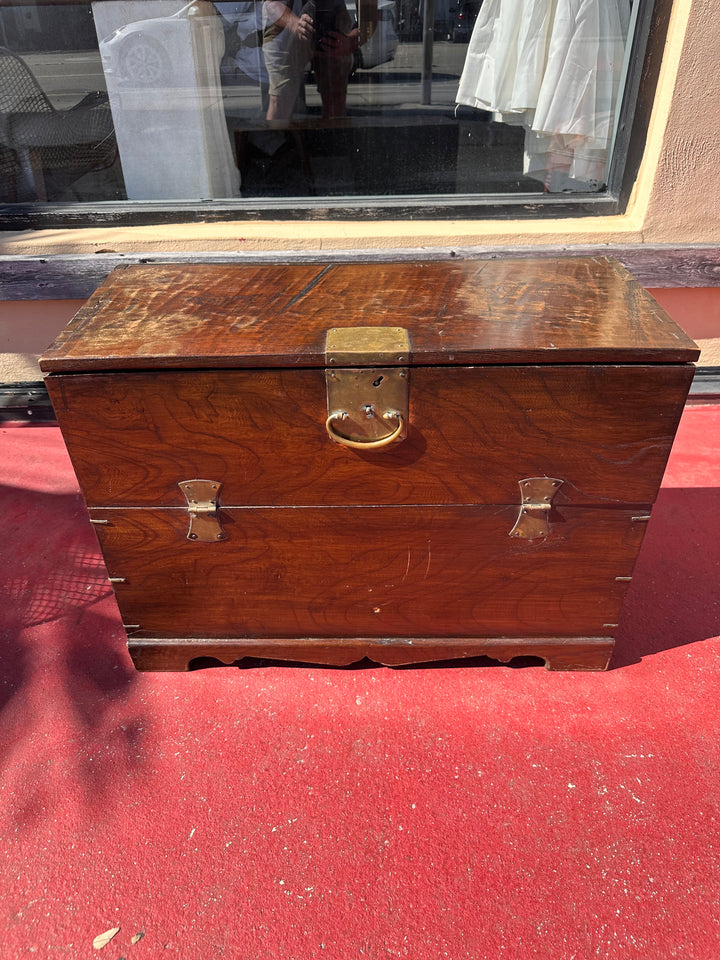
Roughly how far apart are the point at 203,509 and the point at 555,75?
2198 mm

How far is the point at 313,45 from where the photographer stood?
8.24 feet

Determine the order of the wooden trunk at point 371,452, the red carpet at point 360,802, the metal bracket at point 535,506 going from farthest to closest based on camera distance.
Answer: the metal bracket at point 535,506
the wooden trunk at point 371,452
the red carpet at point 360,802

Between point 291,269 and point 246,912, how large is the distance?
1.49 meters

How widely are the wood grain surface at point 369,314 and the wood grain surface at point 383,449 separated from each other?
4 centimetres

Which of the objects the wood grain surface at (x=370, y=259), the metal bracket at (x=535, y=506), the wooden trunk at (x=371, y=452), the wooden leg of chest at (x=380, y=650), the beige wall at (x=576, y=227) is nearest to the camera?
the wooden trunk at (x=371, y=452)

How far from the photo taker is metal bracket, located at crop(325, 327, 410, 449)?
4.16ft

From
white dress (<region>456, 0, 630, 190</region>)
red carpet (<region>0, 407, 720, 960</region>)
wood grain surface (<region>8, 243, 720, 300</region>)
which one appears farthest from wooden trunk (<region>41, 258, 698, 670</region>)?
white dress (<region>456, 0, 630, 190</region>)

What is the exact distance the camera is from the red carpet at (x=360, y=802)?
1.18 metres

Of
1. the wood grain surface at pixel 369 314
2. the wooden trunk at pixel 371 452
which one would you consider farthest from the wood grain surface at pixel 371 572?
the wood grain surface at pixel 369 314

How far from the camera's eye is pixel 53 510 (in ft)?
7.59

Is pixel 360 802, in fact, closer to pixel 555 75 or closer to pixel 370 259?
pixel 370 259

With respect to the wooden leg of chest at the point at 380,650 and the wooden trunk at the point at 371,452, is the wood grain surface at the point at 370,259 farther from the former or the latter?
the wooden leg of chest at the point at 380,650

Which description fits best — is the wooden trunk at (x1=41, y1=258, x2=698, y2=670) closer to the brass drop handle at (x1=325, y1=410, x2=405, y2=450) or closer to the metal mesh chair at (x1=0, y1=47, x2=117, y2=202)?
the brass drop handle at (x1=325, y1=410, x2=405, y2=450)

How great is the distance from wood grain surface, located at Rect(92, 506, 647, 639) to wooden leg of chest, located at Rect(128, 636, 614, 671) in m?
0.02
